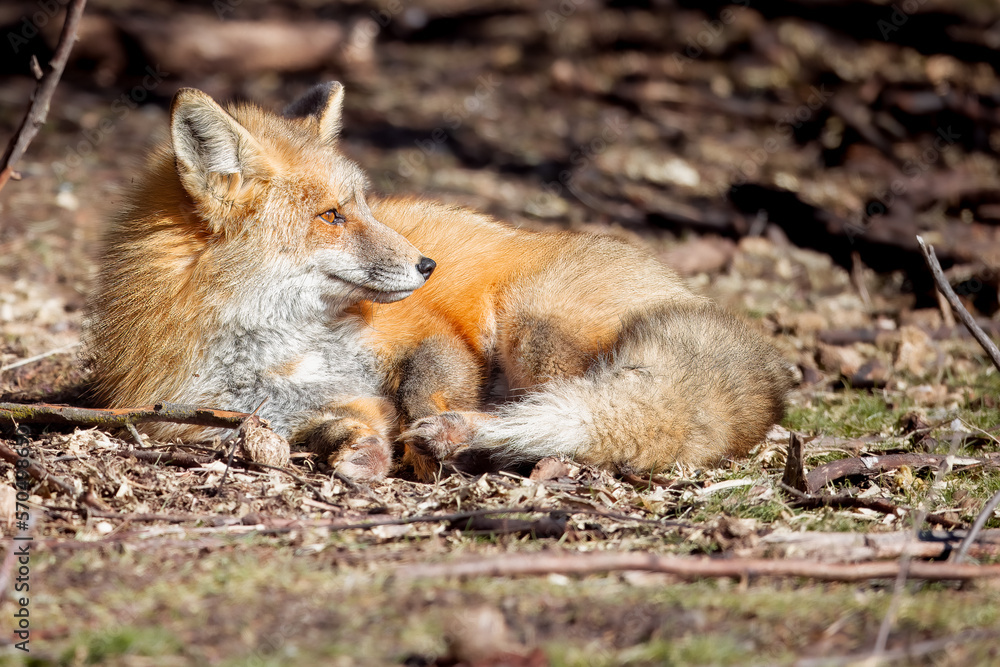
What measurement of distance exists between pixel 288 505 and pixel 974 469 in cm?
302

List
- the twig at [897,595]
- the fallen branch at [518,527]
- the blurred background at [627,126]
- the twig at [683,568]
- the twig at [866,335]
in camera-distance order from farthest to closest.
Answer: the blurred background at [627,126], the twig at [866,335], the fallen branch at [518,527], the twig at [683,568], the twig at [897,595]

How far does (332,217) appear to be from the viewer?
387cm

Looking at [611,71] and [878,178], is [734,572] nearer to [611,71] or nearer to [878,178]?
[878,178]

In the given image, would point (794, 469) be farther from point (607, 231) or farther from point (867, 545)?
point (607, 231)

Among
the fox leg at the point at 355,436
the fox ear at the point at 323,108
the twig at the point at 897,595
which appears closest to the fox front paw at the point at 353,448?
the fox leg at the point at 355,436

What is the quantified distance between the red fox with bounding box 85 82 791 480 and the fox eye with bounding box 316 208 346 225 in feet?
0.03

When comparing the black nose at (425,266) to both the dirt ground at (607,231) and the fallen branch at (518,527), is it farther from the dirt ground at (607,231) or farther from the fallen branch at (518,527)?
the fallen branch at (518,527)

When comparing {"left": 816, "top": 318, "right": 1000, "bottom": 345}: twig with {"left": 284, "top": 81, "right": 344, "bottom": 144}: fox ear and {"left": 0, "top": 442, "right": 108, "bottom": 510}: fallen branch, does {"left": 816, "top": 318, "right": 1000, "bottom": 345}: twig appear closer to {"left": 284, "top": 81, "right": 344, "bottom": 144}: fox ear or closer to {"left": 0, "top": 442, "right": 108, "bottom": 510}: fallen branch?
{"left": 284, "top": 81, "right": 344, "bottom": 144}: fox ear

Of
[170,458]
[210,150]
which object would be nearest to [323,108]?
[210,150]

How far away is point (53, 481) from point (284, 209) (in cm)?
145

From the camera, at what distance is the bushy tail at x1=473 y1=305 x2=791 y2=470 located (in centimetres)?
358

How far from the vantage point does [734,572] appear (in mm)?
Answer: 2549

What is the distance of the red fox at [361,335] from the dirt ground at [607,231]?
24 centimetres

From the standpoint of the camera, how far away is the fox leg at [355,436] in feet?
12.1
